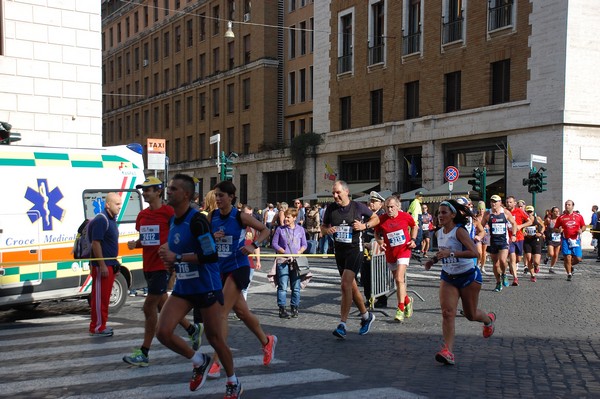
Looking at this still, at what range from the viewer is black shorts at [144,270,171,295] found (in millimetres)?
8148

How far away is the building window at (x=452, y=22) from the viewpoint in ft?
101

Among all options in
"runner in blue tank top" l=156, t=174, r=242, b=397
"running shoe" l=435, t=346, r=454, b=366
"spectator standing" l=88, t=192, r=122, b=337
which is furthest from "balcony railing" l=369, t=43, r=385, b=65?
"runner in blue tank top" l=156, t=174, r=242, b=397

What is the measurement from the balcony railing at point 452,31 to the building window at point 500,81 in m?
2.33

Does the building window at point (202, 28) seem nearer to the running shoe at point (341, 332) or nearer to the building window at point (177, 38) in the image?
the building window at point (177, 38)

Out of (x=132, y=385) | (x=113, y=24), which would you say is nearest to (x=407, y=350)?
(x=132, y=385)

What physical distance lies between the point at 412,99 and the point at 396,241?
23.2m

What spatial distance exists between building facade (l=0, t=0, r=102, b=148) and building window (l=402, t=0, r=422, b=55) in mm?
16613

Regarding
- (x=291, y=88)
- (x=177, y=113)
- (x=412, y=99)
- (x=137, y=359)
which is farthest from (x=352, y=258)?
(x=177, y=113)

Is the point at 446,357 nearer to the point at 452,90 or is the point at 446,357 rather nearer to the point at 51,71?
the point at 51,71

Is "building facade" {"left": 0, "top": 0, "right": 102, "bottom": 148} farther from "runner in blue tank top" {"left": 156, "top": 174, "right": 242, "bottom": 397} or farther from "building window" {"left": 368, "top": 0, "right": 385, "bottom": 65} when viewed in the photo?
"building window" {"left": 368, "top": 0, "right": 385, "bottom": 65}

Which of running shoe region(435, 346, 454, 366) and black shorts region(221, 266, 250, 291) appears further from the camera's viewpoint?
black shorts region(221, 266, 250, 291)

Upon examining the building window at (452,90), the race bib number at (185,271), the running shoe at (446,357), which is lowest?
the running shoe at (446,357)

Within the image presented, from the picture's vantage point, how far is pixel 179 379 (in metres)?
7.04

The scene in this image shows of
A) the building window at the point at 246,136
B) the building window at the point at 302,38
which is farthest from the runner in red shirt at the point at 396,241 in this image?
the building window at the point at 246,136
